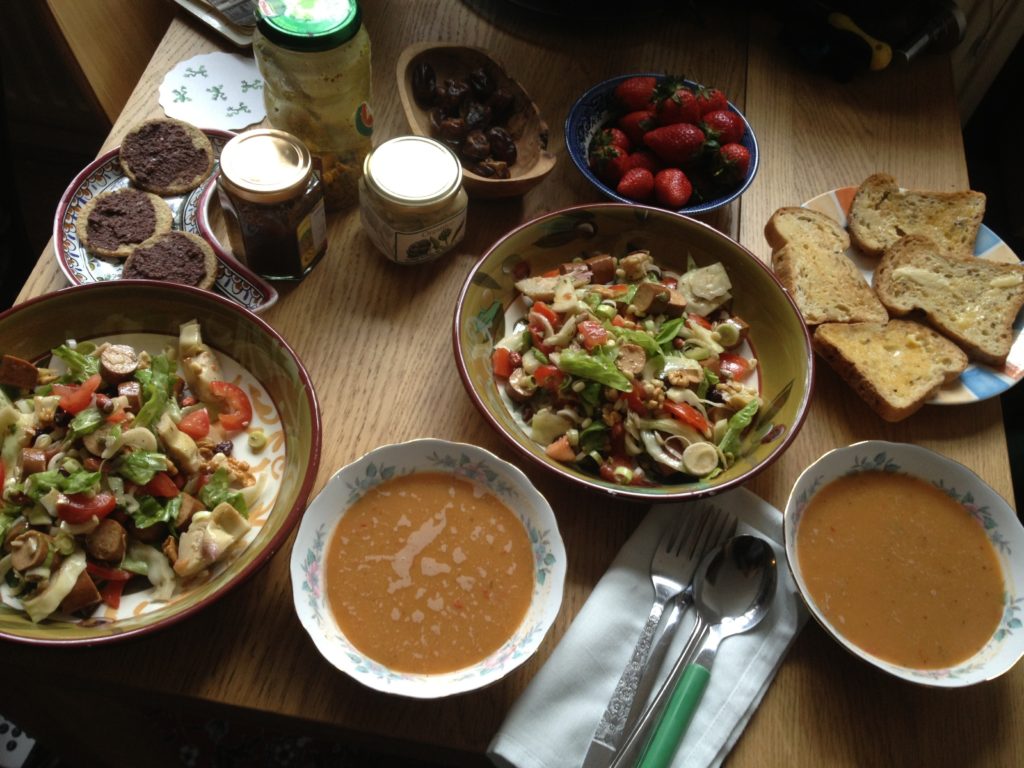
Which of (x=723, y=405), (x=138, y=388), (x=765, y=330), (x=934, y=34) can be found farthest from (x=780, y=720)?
(x=934, y=34)

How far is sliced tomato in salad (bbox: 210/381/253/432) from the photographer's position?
1319mm

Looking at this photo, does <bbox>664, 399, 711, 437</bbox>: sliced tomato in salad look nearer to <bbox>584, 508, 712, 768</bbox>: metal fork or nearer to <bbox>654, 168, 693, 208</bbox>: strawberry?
<bbox>584, 508, 712, 768</bbox>: metal fork

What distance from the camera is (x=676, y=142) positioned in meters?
1.67

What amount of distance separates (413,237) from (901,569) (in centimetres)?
98

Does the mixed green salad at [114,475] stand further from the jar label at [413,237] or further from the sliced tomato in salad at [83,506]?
the jar label at [413,237]

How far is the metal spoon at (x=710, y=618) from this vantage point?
1.12 metres

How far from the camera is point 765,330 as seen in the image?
1.51 m

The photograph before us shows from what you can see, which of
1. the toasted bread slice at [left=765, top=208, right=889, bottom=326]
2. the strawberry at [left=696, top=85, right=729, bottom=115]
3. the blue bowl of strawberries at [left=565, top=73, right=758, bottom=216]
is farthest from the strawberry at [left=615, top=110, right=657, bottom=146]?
the toasted bread slice at [left=765, top=208, right=889, bottom=326]

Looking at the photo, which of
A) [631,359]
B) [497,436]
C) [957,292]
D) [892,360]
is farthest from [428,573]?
[957,292]

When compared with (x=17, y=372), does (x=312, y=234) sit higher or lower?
higher

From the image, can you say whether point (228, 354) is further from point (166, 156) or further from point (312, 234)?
point (166, 156)

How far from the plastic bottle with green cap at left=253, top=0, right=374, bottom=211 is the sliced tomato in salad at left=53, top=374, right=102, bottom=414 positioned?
56 cm

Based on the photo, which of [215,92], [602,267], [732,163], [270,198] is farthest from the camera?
[215,92]

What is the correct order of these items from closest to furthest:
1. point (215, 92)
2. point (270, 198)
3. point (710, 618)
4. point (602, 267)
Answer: point (710, 618) → point (270, 198) → point (602, 267) → point (215, 92)
